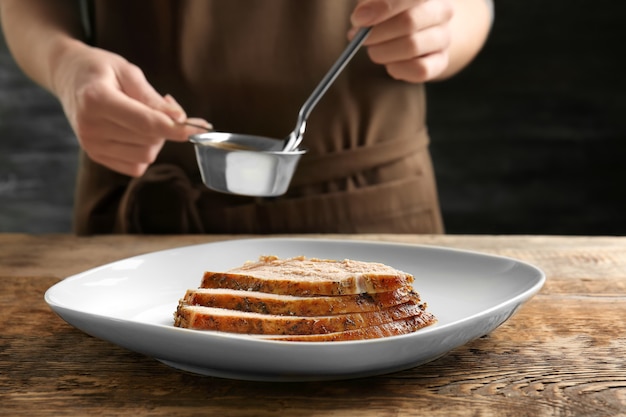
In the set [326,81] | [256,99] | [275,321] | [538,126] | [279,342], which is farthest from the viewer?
[538,126]

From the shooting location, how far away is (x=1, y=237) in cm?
138

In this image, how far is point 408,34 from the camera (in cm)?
131

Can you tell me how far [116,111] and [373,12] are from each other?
0.41 meters

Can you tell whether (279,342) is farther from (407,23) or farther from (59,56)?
(59,56)

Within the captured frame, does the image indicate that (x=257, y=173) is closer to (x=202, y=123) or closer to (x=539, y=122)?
(x=202, y=123)

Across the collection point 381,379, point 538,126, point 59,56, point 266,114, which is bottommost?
→ point 538,126

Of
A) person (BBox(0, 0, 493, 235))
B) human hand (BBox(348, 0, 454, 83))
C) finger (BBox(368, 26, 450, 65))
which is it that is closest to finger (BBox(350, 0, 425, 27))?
human hand (BBox(348, 0, 454, 83))

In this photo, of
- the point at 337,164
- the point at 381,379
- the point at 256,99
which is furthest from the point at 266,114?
the point at 381,379

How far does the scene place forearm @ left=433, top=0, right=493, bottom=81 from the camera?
1.56m

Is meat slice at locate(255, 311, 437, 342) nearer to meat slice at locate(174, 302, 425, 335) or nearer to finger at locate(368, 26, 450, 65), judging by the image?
meat slice at locate(174, 302, 425, 335)

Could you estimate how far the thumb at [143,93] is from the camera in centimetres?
124

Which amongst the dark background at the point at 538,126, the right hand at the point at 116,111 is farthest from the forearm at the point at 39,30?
the dark background at the point at 538,126

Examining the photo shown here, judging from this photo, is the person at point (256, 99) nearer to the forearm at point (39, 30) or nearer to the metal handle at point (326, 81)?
the forearm at point (39, 30)

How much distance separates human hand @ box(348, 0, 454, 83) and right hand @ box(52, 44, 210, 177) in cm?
31
